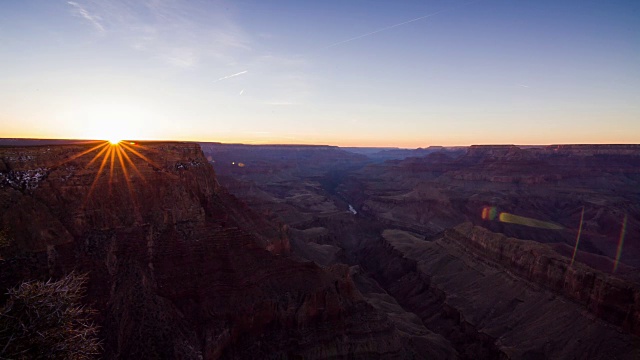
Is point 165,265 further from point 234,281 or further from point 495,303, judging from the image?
point 495,303

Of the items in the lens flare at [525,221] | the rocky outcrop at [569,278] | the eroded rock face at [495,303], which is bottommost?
the lens flare at [525,221]

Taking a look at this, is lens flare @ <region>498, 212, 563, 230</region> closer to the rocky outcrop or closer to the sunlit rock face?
the rocky outcrop

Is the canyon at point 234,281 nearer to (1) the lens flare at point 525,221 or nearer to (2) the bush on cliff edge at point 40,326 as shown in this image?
(2) the bush on cliff edge at point 40,326

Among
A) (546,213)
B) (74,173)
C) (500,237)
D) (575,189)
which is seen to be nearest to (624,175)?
(575,189)

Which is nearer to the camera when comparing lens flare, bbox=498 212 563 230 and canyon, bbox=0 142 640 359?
canyon, bbox=0 142 640 359

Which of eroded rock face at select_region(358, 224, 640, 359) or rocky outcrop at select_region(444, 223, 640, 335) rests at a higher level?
rocky outcrop at select_region(444, 223, 640, 335)

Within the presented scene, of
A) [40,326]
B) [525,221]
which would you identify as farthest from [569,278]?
[525,221]

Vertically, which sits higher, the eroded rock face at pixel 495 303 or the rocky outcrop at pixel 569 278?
the rocky outcrop at pixel 569 278

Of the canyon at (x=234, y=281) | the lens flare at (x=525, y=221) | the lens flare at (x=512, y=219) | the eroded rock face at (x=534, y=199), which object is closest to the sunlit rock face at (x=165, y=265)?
the canyon at (x=234, y=281)

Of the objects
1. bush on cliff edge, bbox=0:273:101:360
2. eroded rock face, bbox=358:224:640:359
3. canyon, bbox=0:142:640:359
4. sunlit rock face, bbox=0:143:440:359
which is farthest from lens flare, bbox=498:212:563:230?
bush on cliff edge, bbox=0:273:101:360

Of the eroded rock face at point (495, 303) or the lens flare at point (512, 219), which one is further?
the lens flare at point (512, 219)
